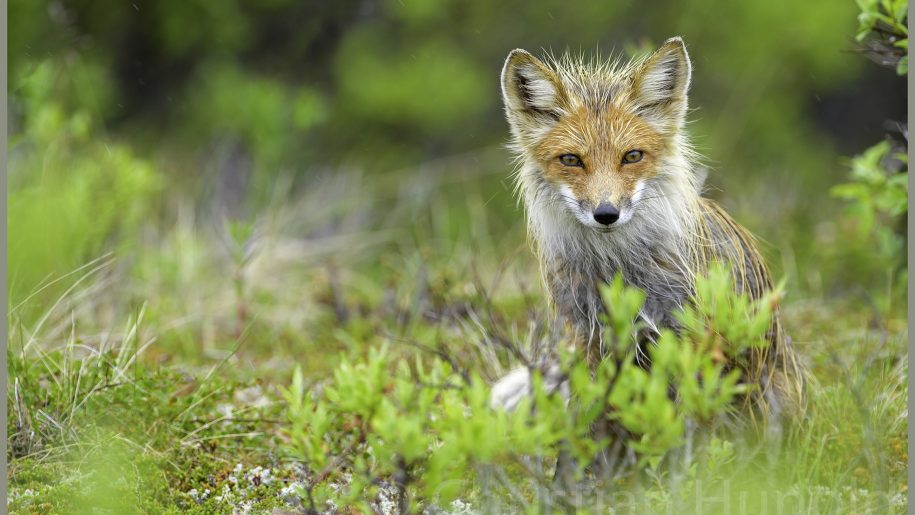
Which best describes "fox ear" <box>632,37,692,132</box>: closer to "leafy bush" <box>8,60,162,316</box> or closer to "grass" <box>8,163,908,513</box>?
"grass" <box>8,163,908,513</box>

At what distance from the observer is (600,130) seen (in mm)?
4312

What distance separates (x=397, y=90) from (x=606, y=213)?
6.87 meters

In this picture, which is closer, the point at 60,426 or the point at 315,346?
the point at 60,426

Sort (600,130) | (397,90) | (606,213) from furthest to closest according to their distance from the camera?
(397,90), (600,130), (606,213)

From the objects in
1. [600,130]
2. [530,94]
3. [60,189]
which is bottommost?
[60,189]

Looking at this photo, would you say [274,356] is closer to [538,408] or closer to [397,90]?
[538,408]

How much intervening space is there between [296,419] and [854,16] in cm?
866

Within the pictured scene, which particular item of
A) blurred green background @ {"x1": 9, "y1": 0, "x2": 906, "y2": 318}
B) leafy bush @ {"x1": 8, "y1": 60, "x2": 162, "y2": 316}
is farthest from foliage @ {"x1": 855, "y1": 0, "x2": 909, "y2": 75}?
leafy bush @ {"x1": 8, "y1": 60, "x2": 162, "y2": 316}

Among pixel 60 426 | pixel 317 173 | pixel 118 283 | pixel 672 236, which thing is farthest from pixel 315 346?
pixel 317 173

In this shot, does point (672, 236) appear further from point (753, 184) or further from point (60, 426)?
point (753, 184)

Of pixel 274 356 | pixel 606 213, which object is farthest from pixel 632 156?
pixel 274 356

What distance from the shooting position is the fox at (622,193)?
4309 millimetres

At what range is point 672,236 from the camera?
443cm

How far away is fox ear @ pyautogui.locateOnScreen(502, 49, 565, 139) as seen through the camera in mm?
4414
